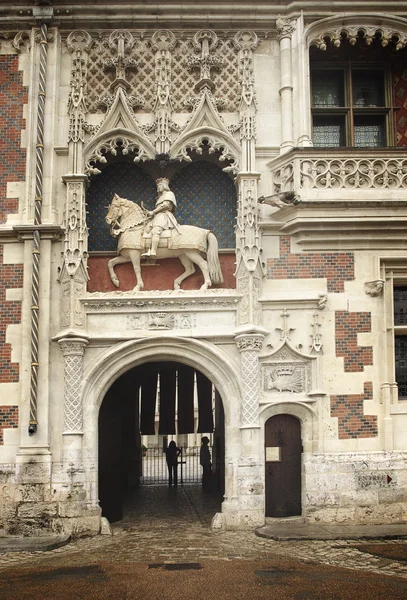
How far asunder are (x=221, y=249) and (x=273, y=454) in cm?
409

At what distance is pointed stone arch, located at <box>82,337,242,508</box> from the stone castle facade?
0.04 m

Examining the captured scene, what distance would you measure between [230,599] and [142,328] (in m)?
6.13

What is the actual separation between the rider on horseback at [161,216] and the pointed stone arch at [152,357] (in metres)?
1.82

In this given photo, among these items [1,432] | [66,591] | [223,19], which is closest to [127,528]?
[1,432]

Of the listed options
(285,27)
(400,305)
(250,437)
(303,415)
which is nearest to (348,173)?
(400,305)

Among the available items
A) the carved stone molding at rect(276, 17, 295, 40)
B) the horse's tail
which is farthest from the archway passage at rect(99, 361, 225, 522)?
the carved stone molding at rect(276, 17, 295, 40)

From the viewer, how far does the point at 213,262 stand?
1364 cm

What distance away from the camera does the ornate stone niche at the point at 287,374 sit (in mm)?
13125

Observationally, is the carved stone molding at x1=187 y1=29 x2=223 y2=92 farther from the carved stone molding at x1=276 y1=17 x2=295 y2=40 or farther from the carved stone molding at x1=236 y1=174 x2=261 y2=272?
the carved stone molding at x1=236 y1=174 x2=261 y2=272

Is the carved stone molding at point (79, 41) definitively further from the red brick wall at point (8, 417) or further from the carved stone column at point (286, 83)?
the red brick wall at point (8, 417)

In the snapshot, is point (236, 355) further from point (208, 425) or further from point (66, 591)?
point (208, 425)

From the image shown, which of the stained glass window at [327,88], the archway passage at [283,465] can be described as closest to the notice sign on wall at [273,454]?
the archway passage at [283,465]

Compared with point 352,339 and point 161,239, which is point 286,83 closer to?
point 161,239

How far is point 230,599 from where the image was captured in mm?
8203
